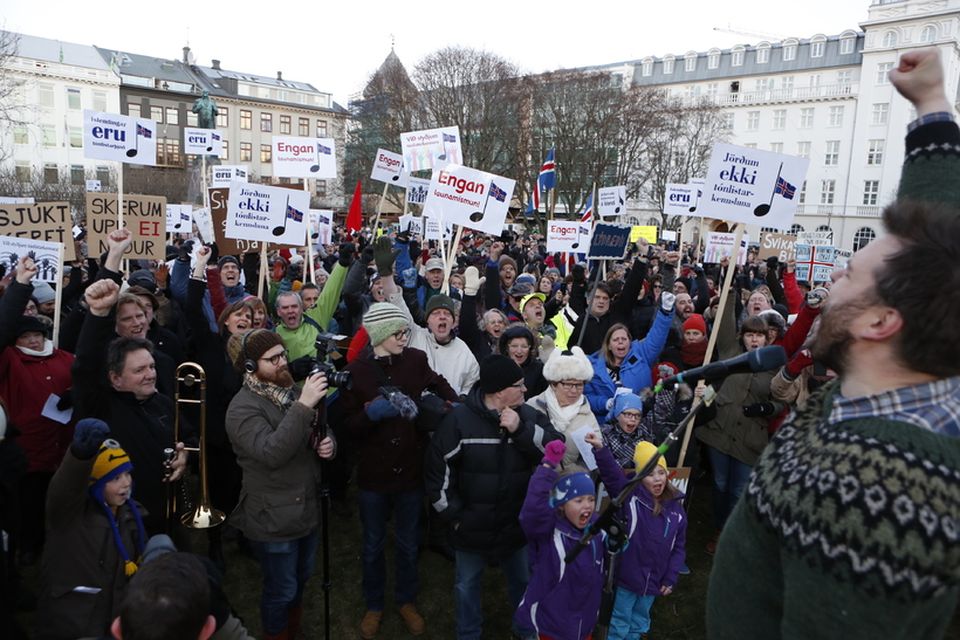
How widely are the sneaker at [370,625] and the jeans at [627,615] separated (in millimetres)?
1544

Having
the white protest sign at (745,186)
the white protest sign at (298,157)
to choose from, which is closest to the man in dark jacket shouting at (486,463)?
the white protest sign at (745,186)

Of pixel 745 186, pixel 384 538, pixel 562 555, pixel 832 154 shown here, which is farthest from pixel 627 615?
pixel 832 154

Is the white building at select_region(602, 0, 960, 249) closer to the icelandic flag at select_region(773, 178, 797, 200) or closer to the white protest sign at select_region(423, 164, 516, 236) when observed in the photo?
the white protest sign at select_region(423, 164, 516, 236)

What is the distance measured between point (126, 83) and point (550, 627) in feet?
244

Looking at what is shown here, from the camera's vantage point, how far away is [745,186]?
541 centimetres

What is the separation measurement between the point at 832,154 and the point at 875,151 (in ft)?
12.2

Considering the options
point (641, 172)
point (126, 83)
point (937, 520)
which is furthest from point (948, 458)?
point (126, 83)

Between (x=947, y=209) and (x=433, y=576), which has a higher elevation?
(x=947, y=209)

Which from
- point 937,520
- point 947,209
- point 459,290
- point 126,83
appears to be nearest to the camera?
point 937,520

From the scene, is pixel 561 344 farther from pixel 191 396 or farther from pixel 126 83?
pixel 126 83

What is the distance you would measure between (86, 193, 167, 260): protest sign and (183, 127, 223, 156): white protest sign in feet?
18.0

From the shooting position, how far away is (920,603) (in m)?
0.96

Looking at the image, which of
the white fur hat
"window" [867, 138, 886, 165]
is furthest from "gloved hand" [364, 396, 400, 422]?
"window" [867, 138, 886, 165]

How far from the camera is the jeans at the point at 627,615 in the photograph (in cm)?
363
